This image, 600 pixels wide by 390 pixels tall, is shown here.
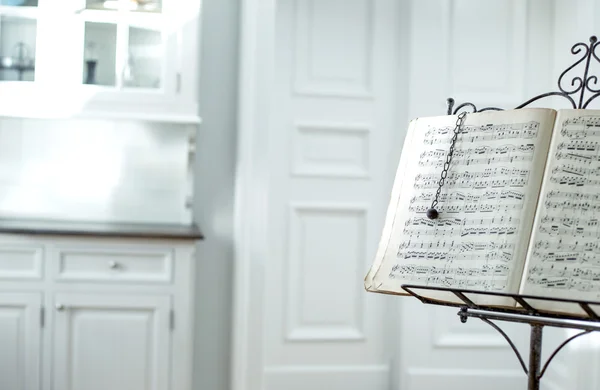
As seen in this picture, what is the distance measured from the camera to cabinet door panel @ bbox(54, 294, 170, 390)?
275cm

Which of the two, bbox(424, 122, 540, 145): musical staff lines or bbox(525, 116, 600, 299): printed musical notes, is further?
bbox(424, 122, 540, 145): musical staff lines

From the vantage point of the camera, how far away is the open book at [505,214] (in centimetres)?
121

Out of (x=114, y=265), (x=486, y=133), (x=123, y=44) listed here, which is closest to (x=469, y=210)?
(x=486, y=133)

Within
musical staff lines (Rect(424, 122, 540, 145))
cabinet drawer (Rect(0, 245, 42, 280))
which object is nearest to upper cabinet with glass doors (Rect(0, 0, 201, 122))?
cabinet drawer (Rect(0, 245, 42, 280))

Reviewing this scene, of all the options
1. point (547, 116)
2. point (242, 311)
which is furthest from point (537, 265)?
point (242, 311)

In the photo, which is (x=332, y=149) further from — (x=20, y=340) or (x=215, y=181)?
(x=20, y=340)

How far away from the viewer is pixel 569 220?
1.23 metres

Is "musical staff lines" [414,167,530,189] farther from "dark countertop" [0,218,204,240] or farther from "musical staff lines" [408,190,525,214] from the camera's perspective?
"dark countertop" [0,218,204,240]

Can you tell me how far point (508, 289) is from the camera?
1.24m

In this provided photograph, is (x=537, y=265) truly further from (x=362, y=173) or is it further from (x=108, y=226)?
(x=362, y=173)

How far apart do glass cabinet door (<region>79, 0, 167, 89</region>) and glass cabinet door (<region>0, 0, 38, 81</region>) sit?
0.19 m

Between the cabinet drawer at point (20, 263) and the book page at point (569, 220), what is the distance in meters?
1.97

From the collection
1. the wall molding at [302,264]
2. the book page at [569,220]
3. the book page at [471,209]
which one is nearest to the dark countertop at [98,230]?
the wall molding at [302,264]

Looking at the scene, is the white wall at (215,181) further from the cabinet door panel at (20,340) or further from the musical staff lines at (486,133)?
the musical staff lines at (486,133)
